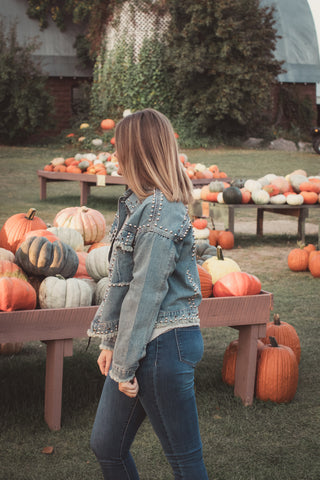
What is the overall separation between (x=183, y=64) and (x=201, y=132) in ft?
8.25

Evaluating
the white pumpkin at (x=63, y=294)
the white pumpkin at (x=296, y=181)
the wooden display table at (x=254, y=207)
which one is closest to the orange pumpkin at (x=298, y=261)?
the wooden display table at (x=254, y=207)

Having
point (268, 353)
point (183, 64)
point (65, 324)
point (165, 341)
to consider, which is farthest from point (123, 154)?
point (183, 64)

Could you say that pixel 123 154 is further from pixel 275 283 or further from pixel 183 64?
pixel 183 64

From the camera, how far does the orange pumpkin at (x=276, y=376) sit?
356 cm

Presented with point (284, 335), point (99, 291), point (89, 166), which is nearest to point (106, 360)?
point (99, 291)

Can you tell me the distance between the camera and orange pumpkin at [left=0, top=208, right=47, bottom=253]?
436 centimetres

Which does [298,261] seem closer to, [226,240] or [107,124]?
[226,240]

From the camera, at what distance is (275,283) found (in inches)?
263

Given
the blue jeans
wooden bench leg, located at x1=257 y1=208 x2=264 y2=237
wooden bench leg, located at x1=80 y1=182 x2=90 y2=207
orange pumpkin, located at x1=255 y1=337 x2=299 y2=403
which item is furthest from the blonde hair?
wooden bench leg, located at x1=80 y1=182 x2=90 y2=207

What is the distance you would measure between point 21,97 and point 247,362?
55.8 feet

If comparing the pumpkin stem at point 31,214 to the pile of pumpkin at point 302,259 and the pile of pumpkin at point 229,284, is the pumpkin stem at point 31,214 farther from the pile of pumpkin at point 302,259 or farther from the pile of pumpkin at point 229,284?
the pile of pumpkin at point 302,259

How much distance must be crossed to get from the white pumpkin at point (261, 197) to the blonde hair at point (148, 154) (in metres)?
7.09

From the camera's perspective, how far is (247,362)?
3525 mm

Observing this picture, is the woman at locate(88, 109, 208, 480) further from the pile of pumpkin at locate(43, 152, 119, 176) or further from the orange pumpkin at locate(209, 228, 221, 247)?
the pile of pumpkin at locate(43, 152, 119, 176)
